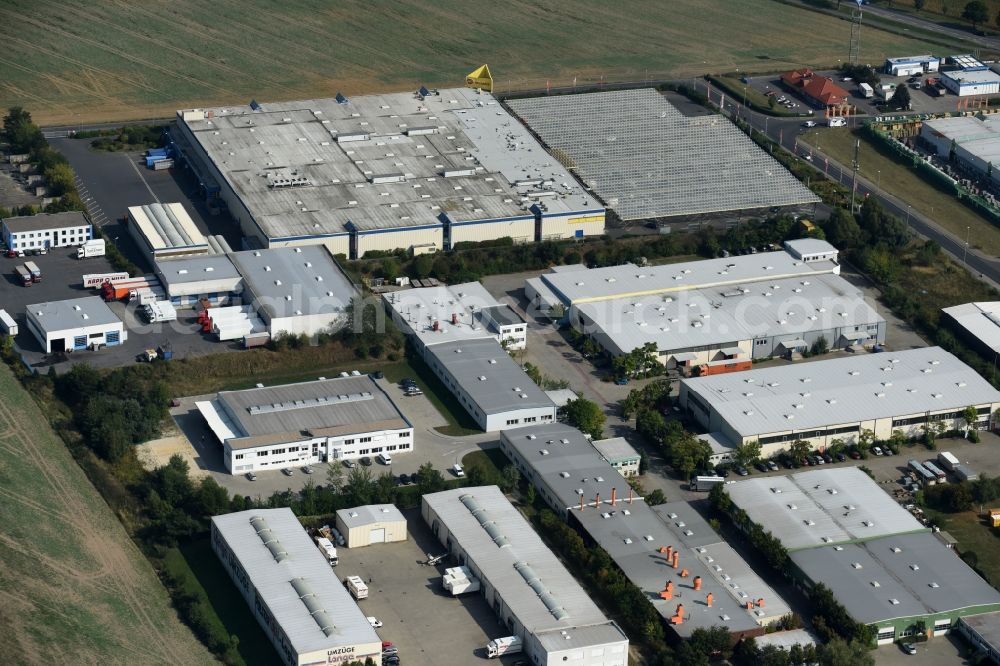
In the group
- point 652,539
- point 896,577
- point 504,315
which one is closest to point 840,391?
point 896,577

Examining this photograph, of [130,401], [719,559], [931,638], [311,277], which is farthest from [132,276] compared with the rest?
[931,638]

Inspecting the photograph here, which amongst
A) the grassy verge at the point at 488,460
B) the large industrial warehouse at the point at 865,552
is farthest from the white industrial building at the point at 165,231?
the large industrial warehouse at the point at 865,552

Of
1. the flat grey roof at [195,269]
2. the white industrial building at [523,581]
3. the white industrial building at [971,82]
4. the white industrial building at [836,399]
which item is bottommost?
the white industrial building at [523,581]

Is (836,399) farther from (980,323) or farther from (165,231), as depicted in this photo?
(165,231)

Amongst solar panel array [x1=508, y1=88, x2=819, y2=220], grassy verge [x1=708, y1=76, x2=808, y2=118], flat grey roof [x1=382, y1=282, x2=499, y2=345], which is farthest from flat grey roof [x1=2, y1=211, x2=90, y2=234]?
grassy verge [x1=708, y1=76, x2=808, y2=118]

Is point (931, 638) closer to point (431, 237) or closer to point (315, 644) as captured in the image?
point (315, 644)

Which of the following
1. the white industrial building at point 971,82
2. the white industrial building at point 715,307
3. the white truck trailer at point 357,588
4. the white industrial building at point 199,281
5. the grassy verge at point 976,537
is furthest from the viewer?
the white industrial building at point 971,82

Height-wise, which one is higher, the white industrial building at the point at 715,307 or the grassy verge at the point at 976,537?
the white industrial building at the point at 715,307

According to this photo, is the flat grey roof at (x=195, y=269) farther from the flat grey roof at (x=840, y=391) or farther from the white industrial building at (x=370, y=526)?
the flat grey roof at (x=840, y=391)
